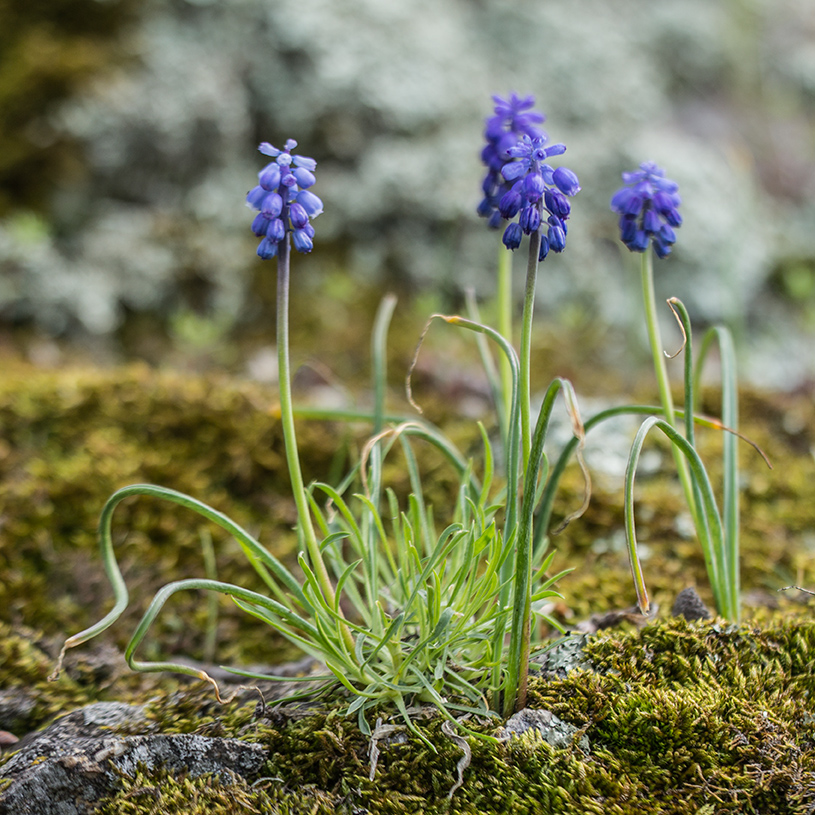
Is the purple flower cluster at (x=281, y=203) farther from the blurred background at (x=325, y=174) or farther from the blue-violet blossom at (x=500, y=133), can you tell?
the blurred background at (x=325, y=174)

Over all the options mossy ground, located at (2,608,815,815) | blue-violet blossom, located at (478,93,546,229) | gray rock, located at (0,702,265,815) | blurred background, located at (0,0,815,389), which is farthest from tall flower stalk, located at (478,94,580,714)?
blurred background, located at (0,0,815,389)

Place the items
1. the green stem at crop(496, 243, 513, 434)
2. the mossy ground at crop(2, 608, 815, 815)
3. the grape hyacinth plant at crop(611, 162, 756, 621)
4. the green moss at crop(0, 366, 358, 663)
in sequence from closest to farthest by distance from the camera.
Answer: the mossy ground at crop(2, 608, 815, 815)
the grape hyacinth plant at crop(611, 162, 756, 621)
the green stem at crop(496, 243, 513, 434)
the green moss at crop(0, 366, 358, 663)

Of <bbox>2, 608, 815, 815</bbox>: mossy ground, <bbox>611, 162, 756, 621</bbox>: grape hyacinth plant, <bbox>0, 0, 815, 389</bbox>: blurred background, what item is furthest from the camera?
<bbox>0, 0, 815, 389</bbox>: blurred background

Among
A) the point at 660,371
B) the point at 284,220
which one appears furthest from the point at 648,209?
the point at 284,220

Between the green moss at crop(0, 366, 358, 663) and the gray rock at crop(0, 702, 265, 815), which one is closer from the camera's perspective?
the gray rock at crop(0, 702, 265, 815)

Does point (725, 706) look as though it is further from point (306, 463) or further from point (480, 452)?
point (306, 463)

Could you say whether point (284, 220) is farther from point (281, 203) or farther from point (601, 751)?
point (601, 751)

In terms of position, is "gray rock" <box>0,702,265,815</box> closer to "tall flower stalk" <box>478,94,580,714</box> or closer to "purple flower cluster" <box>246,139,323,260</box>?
"tall flower stalk" <box>478,94,580,714</box>

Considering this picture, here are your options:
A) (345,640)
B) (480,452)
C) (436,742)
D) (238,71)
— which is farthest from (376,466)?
(238,71)

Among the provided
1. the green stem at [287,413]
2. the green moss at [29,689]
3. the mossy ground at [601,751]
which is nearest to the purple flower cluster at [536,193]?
the green stem at [287,413]
